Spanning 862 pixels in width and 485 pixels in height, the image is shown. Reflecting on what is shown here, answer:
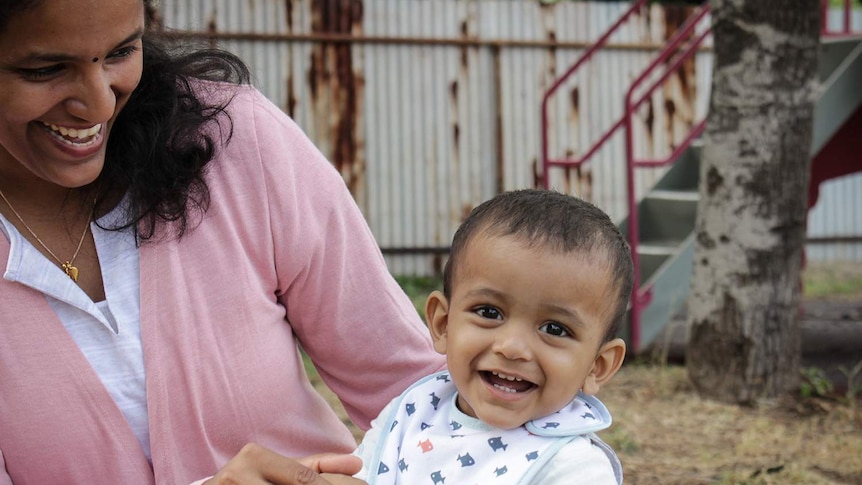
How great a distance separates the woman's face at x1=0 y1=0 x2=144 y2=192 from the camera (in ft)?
5.75

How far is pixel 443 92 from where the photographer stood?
32.7 ft

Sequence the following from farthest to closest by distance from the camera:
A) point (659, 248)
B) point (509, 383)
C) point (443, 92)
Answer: point (443, 92) < point (659, 248) < point (509, 383)

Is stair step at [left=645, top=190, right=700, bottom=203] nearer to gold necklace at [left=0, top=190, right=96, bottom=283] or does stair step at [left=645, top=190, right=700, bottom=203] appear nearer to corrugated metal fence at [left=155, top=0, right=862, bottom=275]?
corrugated metal fence at [left=155, top=0, right=862, bottom=275]

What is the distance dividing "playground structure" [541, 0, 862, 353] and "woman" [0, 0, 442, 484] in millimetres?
4287

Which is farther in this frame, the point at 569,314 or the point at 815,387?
the point at 815,387

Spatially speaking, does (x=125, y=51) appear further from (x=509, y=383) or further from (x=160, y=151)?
(x=509, y=383)

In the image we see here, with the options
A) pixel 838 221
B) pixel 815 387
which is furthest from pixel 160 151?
pixel 838 221

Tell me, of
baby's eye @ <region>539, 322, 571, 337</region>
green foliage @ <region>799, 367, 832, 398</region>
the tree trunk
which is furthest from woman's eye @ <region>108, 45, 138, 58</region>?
green foliage @ <region>799, 367, 832, 398</region>

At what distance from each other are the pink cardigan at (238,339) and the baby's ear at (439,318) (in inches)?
8.2

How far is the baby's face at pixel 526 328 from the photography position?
1.74 m

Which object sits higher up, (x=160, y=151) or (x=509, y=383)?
(x=160, y=151)

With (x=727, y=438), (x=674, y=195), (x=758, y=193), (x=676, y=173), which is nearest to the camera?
(x=727, y=438)

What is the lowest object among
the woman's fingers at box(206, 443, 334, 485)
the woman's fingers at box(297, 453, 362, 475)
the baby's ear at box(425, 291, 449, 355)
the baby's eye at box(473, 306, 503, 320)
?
the woman's fingers at box(297, 453, 362, 475)

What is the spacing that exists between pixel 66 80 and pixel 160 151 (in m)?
0.31
